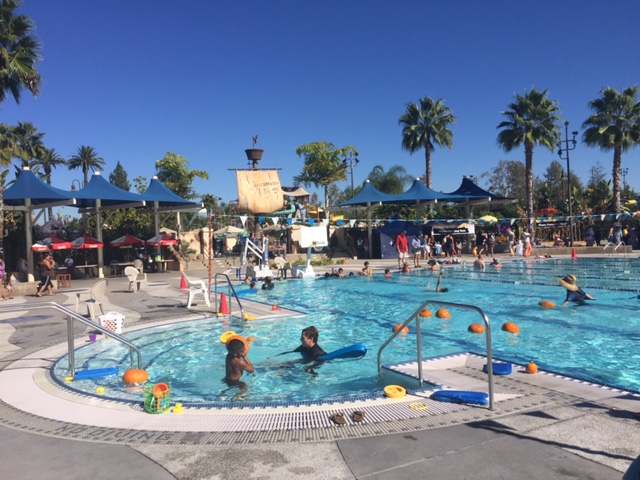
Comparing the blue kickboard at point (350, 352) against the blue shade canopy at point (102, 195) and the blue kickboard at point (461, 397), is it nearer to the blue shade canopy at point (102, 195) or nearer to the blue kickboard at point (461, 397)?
the blue kickboard at point (461, 397)

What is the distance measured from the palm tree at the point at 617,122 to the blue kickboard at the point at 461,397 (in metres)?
32.2

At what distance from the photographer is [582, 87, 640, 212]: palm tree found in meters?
31.9

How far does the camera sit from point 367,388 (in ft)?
22.2

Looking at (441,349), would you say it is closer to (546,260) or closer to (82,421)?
(82,421)

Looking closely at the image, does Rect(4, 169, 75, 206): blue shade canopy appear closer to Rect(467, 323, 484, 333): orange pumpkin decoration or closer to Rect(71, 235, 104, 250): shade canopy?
Rect(71, 235, 104, 250): shade canopy

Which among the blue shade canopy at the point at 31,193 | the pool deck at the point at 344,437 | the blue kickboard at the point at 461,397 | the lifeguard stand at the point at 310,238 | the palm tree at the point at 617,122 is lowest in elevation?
the pool deck at the point at 344,437

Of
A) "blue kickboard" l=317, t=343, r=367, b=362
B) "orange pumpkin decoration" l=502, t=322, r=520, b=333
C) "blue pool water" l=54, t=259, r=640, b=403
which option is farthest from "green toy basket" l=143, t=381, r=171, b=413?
"orange pumpkin decoration" l=502, t=322, r=520, b=333

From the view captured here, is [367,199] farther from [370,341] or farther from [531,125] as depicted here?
[370,341]

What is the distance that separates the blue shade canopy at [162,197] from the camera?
27.2 metres

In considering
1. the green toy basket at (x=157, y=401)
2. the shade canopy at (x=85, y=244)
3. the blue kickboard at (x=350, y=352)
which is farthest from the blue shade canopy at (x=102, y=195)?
the green toy basket at (x=157, y=401)

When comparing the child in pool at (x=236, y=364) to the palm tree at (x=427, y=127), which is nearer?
the child in pool at (x=236, y=364)

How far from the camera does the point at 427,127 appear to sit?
134ft

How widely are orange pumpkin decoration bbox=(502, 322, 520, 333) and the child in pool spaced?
5.77 meters

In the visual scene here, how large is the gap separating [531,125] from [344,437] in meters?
34.7
